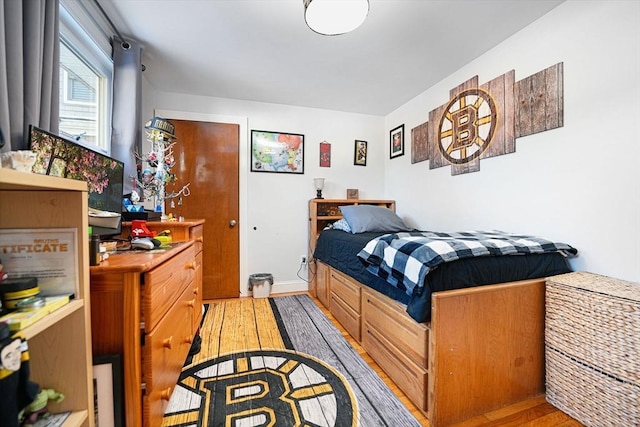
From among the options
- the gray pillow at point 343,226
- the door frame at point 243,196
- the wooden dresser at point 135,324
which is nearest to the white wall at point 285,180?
the door frame at point 243,196

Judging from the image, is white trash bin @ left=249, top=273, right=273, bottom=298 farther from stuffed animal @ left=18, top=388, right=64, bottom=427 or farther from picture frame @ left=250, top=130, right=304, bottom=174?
stuffed animal @ left=18, top=388, right=64, bottom=427

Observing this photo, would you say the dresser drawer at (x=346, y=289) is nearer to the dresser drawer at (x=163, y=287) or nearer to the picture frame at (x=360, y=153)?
the dresser drawer at (x=163, y=287)

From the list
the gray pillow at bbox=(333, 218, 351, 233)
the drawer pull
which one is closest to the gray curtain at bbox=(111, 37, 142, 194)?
the drawer pull

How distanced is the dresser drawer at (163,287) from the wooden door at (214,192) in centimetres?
146

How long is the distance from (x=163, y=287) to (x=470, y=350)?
149 centimetres

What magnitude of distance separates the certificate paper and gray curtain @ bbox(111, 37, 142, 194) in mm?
1441

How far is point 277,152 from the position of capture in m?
3.17

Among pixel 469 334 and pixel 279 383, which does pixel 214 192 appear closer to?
pixel 279 383

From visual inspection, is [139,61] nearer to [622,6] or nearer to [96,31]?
[96,31]

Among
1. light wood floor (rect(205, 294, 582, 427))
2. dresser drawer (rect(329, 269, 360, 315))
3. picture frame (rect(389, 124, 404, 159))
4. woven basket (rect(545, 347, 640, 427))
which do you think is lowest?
light wood floor (rect(205, 294, 582, 427))

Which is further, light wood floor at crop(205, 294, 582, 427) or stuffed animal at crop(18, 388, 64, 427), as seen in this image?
light wood floor at crop(205, 294, 582, 427)

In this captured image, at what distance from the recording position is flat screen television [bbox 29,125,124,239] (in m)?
0.99

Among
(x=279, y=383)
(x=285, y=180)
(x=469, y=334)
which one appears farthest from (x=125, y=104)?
(x=469, y=334)

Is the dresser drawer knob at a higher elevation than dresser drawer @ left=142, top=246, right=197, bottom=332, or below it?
below
